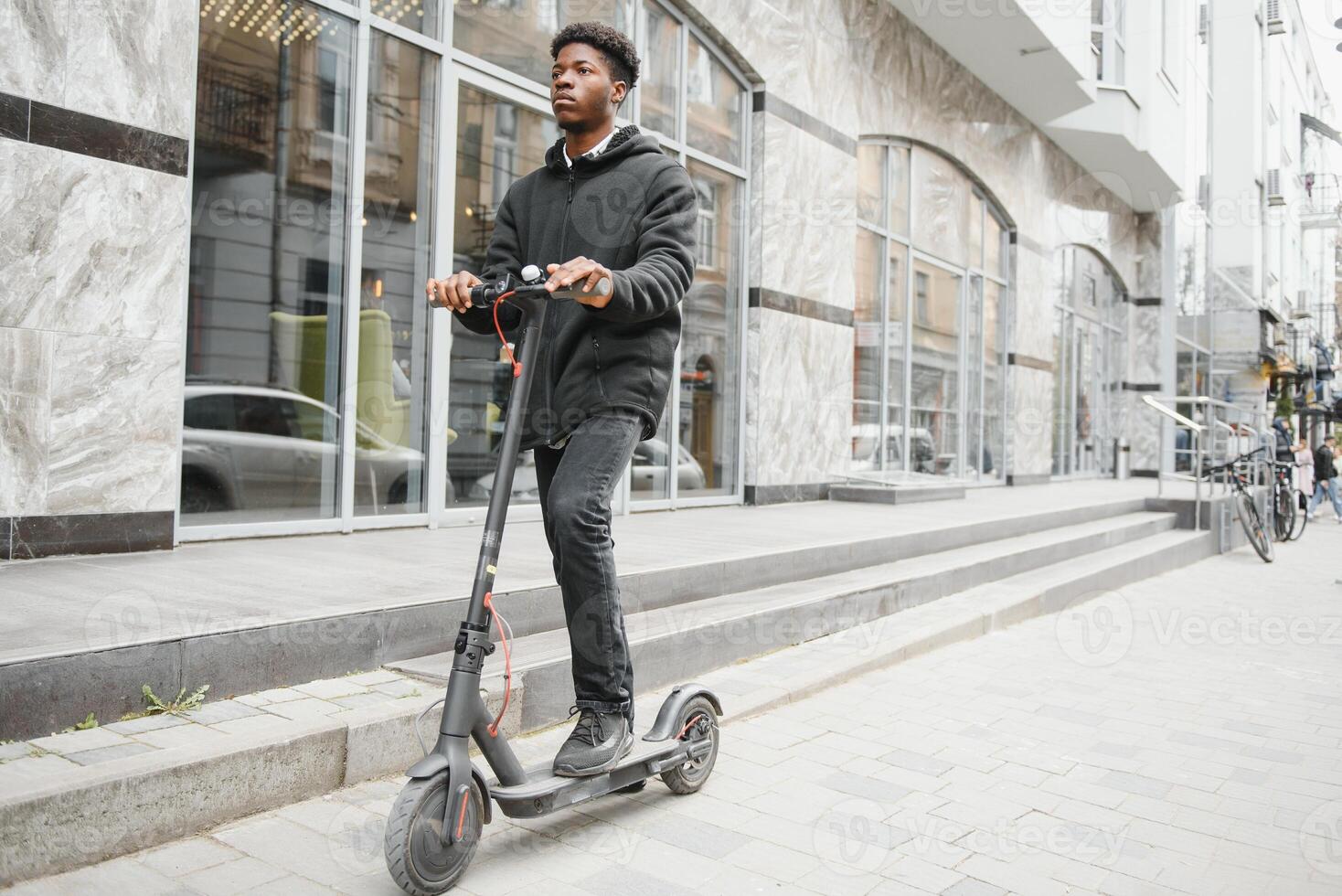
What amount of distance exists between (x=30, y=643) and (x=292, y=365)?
3.67 meters

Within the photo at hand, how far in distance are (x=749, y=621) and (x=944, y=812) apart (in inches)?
78.1

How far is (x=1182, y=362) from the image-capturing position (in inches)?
1006

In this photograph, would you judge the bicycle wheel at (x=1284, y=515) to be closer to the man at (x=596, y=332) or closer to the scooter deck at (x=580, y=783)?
the scooter deck at (x=580, y=783)

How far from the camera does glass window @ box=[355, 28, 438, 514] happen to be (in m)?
6.87

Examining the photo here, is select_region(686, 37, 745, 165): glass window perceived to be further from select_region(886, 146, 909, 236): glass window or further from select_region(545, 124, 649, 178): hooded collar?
select_region(545, 124, 649, 178): hooded collar

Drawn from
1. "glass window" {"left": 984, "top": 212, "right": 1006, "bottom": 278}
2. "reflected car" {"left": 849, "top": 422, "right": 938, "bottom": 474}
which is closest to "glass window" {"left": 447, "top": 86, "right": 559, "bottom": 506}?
"reflected car" {"left": 849, "top": 422, "right": 938, "bottom": 474}

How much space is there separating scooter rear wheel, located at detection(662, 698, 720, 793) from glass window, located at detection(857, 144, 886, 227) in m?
10.1

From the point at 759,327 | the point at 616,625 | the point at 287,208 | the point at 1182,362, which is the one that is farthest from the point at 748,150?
the point at 1182,362

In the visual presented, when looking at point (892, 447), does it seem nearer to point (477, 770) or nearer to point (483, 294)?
point (483, 294)

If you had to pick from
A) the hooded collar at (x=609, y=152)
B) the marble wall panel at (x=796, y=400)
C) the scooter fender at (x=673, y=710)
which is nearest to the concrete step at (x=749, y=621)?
the scooter fender at (x=673, y=710)

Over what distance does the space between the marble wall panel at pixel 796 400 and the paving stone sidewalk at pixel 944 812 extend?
193 inches

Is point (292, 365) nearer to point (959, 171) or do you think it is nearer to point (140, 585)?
point (140, 585)

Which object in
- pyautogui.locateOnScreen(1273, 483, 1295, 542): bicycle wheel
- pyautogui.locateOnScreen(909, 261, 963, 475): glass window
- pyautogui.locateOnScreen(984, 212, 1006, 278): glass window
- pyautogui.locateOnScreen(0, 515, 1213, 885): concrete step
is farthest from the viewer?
pyautogui.locateOnScreen(984, 212, 1006, 278): glass window

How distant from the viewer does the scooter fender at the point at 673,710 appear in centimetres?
332
